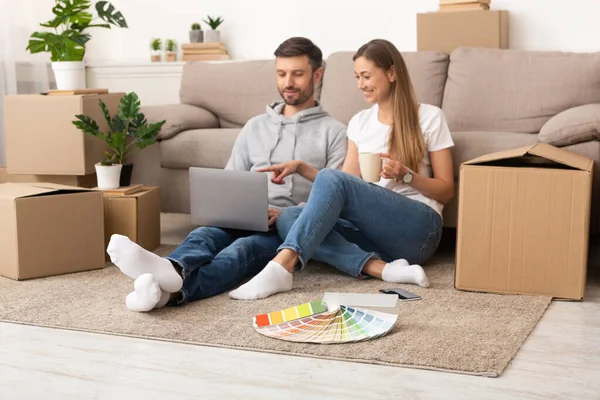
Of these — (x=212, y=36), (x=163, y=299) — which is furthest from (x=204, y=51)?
(x=163, y=299)

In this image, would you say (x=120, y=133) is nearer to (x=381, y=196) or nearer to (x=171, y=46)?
(x=381, y=196)

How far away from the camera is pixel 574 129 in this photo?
9.12 feet

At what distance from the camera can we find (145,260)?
7.32 feet

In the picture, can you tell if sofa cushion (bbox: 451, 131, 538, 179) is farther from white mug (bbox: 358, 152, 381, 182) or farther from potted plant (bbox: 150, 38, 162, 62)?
potted plant (bbox: 150, 38, 162, 62)

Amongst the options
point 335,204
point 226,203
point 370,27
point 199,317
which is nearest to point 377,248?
point 335,204

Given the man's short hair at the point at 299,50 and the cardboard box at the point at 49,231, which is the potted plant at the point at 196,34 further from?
the cardboard box at the point at 49,231

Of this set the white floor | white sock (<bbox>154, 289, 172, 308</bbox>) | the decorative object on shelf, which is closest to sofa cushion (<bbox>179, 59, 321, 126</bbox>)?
the decorative object on shelf

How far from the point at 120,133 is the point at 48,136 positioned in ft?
1.00

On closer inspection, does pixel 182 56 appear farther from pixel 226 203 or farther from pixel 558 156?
pixel 558 156

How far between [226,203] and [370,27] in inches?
74.0

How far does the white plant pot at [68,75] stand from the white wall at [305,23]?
3.31ft

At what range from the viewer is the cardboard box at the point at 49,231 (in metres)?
2.73

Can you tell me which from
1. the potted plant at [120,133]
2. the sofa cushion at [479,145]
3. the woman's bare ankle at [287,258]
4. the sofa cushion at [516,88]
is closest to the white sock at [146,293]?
the woman's bare ankle at [287,258]

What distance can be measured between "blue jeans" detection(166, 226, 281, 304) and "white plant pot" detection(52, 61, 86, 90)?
1.05 metres
